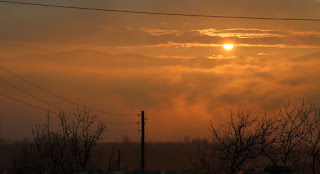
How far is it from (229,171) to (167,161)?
10463cm

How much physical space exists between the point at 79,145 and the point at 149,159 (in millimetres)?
103719

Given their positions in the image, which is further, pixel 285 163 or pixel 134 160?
pixel 134 160

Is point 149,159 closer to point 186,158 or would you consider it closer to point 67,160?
point 186,158

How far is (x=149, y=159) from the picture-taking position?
13562cm

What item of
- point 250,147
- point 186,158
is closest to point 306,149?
point 250,147

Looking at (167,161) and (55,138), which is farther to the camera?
(167,161)

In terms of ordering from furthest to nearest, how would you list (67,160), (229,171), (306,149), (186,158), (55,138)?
(186,158) < (55,138) < (67,160) < (306,149) < (229,171)

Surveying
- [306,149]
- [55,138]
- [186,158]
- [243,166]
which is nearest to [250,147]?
[243,166]

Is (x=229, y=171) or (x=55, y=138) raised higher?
(x=55, y=138)

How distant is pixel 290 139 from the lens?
2662 cm

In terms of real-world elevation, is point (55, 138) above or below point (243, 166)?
above

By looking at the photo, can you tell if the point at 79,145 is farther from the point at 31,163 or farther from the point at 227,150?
the point at 227,150

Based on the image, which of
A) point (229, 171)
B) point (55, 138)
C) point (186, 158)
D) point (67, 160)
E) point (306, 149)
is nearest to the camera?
point (229, 171)

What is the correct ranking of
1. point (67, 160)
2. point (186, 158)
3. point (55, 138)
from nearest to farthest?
point (67, 160)
point (55, 138)
point (186, 158)
